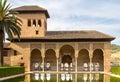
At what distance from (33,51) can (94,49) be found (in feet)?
30.9

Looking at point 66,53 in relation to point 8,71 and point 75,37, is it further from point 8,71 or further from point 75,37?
point 8,71

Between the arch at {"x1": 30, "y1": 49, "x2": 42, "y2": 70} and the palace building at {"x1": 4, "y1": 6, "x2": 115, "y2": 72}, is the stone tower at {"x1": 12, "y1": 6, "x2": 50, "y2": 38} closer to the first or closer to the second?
the palace building at {"x1": 4, "y1": 6, "x2": 115, "y2": 72}

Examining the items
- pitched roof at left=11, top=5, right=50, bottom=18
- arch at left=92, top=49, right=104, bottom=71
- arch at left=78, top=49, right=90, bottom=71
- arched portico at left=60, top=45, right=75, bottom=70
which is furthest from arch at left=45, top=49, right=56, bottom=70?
pitched roof at left=11, top=5, right=50, bottom=18

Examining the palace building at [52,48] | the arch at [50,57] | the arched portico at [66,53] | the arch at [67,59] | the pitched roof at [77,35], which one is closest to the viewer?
the palace building at [52,48]

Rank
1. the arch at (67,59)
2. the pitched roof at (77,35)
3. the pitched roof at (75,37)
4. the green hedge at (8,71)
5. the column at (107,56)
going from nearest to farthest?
1. the green hedge at (8,71)
2. the column at (107,56)
3. the pitched roof at (75,37)
4. the pitched roof at (77,35)
5. the arch at (67,59)

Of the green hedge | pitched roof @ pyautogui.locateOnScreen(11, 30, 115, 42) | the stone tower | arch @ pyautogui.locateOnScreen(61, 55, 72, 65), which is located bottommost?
the green hedge

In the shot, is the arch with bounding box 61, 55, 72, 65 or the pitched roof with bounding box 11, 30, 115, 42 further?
the arch with bounding box 61, 55, 72, 65

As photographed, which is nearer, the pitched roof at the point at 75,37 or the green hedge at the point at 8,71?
the green hedge at the point at 8,71

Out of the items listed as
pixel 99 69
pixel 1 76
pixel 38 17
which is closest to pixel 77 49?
pixel 99 69

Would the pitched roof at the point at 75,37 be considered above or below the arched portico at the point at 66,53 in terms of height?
above

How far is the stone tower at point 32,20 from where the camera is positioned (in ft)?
153

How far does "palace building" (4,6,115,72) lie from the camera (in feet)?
145

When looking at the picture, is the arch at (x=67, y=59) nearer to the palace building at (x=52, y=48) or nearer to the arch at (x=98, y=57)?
the palace building at (x=52, y=48)

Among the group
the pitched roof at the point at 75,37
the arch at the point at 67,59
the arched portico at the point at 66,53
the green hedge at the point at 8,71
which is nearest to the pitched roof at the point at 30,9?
the pitched roof at the point at 75,37
